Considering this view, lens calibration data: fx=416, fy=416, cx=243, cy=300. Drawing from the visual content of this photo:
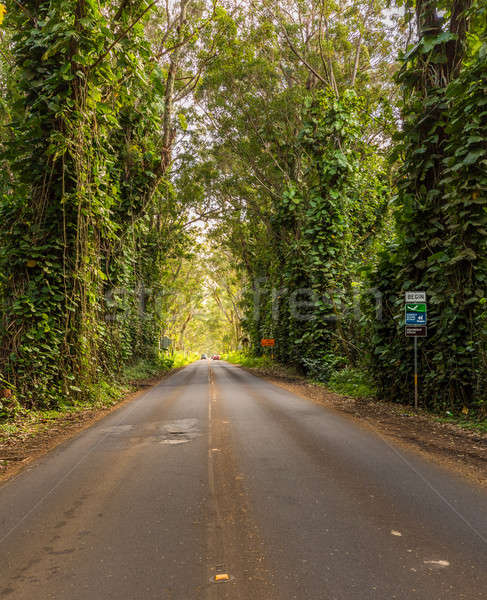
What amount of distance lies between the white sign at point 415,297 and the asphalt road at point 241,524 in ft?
12.7

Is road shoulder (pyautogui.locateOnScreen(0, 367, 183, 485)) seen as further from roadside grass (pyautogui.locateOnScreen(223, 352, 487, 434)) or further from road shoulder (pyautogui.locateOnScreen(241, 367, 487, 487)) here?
roadside grass (pyautogui.locateOnScreen(223, 352, 487, 434))

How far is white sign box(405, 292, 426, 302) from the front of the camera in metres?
9.57

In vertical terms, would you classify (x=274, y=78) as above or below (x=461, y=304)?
above

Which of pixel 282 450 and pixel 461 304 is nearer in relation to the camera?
pixel 282 450

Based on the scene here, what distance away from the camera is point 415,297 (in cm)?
961

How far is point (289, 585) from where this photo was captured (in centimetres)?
280

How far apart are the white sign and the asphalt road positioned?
387 centimetres

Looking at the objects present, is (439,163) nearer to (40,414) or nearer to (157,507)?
(157,507)

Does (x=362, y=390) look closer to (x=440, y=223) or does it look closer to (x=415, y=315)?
(x=415, y=315)

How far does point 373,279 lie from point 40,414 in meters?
9.30

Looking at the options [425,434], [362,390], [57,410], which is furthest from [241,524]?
[362,390]

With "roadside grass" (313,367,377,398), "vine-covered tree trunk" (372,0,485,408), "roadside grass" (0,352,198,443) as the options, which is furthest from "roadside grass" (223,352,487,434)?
"roadside grass" (0,352,198,443)

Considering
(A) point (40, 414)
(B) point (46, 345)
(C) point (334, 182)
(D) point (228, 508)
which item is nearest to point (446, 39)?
(C) point (334, 182)

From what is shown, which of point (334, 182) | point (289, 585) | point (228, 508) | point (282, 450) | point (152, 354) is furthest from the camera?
point (152, 354)
